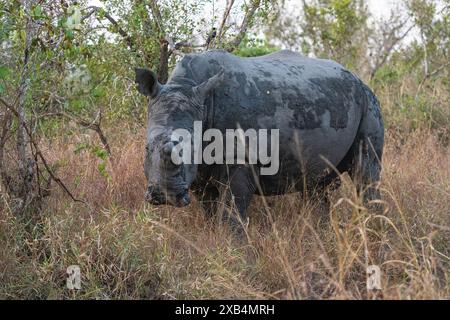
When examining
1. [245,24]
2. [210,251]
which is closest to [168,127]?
[210,251]

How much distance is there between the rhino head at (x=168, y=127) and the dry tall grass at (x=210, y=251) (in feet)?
0.82

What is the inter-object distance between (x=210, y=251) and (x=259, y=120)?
1171 mm

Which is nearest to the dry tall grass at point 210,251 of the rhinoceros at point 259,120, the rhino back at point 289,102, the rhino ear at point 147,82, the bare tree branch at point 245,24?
the rhinoceros at point 259,120

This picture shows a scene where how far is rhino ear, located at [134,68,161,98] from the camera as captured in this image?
504 centimetres

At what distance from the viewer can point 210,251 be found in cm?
491

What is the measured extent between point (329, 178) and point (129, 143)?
86.1 inches

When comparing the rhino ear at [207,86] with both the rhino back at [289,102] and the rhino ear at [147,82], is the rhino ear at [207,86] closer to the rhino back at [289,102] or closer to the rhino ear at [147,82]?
the rhino back at [289,102]

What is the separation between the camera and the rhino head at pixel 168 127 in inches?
187

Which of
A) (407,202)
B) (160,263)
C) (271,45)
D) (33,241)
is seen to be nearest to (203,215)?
(160,263)

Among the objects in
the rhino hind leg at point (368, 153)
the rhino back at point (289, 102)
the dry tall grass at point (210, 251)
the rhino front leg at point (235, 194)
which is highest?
the rhino back at point (289, 102)

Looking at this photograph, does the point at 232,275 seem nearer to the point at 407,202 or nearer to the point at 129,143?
the point at 407,202

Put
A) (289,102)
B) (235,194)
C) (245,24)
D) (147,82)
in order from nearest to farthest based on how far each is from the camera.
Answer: (147,82)
(235,194)
(289,102)
(245,24)

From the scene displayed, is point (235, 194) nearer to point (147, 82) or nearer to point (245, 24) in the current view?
point (147, 82)
